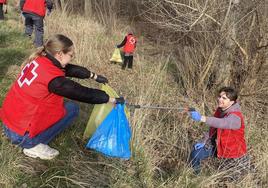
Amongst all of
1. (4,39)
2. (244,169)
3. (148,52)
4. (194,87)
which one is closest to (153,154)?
(244,169)

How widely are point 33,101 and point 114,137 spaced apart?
2.72ft

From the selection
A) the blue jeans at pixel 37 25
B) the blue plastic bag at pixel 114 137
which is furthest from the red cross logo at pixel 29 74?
the blue jeans at pixel 37 25

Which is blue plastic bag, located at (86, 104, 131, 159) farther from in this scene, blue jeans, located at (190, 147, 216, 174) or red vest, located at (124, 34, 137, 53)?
red vest, located at (124, 34, 137, 53)

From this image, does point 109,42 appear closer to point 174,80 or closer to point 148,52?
point 148,52

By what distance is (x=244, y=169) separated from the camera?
388cm

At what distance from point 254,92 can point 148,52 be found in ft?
13.3

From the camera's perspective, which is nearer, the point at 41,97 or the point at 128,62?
the point at 41,97

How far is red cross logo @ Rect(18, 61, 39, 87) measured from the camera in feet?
10.9

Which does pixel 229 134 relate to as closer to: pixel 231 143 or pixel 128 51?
pixel 231 143

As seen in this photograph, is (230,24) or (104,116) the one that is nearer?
(104,116)

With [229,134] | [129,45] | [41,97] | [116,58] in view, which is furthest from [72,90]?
[129,45]

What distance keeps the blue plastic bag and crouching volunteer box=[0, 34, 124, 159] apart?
0.21 m

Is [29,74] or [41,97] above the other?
[29,74]

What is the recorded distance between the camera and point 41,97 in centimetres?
338
